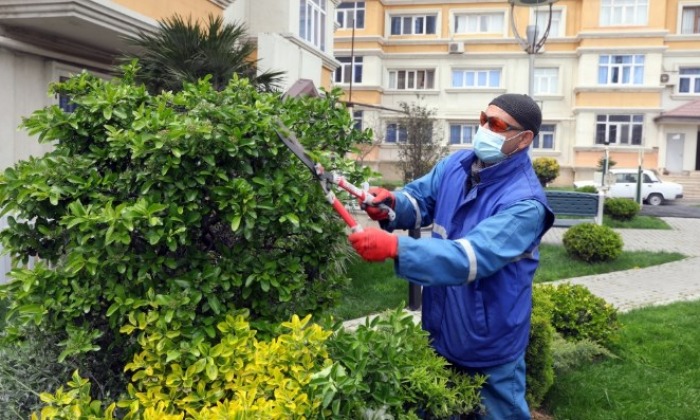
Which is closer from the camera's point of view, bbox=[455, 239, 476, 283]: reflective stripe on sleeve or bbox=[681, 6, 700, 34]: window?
bbox=[455, 239, 476, 283]: reflective stripe on sleeve

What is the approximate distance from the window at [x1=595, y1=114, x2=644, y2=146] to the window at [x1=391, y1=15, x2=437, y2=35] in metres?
9.58

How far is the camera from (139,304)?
91.4 inches

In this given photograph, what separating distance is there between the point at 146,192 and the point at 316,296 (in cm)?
91

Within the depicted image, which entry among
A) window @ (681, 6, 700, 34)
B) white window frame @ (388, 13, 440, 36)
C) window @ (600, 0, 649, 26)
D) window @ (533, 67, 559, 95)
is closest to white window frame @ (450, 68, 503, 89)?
window @ (533, 67, 559, 95)

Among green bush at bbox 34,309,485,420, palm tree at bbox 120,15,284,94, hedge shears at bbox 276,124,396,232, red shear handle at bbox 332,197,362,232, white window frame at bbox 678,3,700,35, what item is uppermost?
white window frame at bbox 678,3,700,35

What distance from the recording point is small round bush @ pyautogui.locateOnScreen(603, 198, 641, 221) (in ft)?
48.3

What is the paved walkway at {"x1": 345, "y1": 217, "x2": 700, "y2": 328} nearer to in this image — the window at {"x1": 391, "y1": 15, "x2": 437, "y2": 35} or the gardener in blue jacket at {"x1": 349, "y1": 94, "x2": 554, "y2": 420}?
the gardener in blue jacket at {"x1": 349, "y1": 94, "x2": 554, "y2": 420}

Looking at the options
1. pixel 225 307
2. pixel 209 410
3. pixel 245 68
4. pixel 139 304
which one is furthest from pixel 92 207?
pixel 245 68

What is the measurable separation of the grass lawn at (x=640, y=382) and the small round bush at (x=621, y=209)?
29.8 ft

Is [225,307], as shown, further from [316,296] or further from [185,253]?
[316,296]

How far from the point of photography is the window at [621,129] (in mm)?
28781

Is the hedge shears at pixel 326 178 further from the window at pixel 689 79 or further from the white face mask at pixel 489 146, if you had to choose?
the window at pixel 689 79

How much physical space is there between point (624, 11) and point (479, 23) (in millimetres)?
6647

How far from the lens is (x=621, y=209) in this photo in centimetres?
1473
